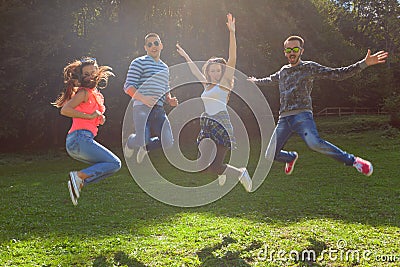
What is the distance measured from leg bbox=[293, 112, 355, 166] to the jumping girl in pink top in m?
2.30

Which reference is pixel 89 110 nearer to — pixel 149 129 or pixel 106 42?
pixel 149 129

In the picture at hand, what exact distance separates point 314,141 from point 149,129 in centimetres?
215

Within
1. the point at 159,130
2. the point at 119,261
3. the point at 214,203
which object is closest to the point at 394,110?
the point at 214,203

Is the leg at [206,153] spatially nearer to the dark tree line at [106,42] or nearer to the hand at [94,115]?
the hand at [94,115]

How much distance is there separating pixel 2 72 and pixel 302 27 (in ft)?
54.6

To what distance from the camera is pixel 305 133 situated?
19.5 ft

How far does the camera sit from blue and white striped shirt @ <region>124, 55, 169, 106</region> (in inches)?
249

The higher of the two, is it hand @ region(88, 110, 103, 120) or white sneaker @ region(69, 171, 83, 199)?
hand @ region(88, 110, 103, 120)

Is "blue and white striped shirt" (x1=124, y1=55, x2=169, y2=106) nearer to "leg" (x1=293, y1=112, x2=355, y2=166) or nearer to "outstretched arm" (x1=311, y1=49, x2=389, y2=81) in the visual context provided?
"leg" (x1=293, y1=112, x2=355, y2=166)

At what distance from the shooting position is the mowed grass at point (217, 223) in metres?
7.91

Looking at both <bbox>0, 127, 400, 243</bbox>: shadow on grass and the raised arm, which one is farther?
<bbox>0, 127, 400, 243</bbox>: shadow on grass

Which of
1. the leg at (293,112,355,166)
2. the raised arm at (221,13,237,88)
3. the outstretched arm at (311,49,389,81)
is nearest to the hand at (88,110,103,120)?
the raised arm at (221,13,237,88)

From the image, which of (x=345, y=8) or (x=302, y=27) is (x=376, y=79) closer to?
(x=302, y=27)

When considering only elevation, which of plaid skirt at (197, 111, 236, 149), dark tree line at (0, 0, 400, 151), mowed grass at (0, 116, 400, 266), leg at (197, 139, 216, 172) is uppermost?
dark tree line at (0, 0, 400, 151)
